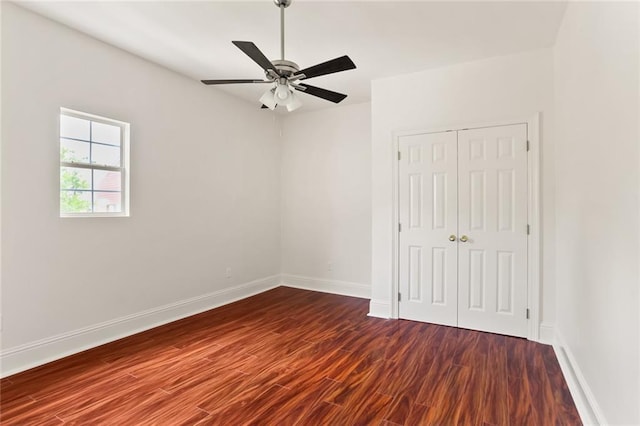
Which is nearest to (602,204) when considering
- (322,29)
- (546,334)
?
(546,334)

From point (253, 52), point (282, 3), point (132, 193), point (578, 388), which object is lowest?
point (578, 388)

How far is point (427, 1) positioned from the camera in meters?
2.59

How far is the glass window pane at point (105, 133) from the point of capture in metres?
3.29

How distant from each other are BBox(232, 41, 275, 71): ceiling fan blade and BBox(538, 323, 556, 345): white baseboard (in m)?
3.59

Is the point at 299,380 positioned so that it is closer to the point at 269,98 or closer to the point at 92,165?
the point at 269,98

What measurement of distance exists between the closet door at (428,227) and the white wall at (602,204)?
112 centimetres

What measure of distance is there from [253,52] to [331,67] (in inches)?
21.1

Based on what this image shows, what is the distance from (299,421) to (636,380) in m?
1.78

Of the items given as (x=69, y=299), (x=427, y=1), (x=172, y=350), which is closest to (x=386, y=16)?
(x=427, y=1)

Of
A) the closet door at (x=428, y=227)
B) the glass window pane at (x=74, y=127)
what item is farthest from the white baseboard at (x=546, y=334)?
the glass window pane at (x=74, y=127)

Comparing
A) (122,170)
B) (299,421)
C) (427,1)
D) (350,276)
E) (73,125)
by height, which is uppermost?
(427,1)

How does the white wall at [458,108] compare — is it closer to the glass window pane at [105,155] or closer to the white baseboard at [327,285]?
the white baseboard at [327,285]

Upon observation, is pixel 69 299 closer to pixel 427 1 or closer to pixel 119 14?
pixel 119 14

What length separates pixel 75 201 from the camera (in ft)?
10.2
